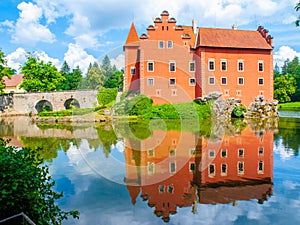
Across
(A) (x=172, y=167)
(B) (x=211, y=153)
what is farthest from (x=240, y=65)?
(A) (x=172, y=167)

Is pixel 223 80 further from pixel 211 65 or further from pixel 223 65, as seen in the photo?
pixel 211 65

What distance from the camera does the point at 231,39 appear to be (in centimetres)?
Answer: 3456

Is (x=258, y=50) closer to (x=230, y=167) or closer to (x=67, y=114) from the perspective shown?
(x=67, y=114)

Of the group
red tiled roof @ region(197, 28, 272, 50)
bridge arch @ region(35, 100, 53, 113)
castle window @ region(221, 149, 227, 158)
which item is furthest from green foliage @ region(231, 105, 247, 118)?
bridge arch @ region(35, 100, 53, 113)

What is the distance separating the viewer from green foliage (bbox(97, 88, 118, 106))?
1479 inches

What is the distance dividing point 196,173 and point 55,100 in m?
40.0

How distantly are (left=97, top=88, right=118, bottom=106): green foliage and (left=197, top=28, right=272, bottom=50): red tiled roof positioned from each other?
1310cm

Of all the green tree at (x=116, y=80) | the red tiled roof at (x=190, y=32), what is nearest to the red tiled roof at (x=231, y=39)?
the red tiled roof at (x=190, y=32)

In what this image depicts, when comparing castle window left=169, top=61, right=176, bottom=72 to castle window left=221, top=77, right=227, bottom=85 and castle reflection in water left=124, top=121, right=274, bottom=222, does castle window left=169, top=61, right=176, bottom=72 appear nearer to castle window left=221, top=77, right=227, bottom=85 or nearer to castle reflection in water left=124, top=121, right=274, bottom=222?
castle window left=221, top=77, right=227, bottom=85

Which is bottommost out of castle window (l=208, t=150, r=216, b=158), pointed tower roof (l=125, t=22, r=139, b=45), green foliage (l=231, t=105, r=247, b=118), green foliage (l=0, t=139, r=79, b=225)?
castle window (l=208, t=150, r=216, b=158)

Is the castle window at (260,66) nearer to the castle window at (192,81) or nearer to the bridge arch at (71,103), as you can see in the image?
the castle window at (192,81)

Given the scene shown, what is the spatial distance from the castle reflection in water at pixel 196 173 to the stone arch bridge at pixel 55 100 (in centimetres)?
2926

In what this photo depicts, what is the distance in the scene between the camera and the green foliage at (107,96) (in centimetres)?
3756

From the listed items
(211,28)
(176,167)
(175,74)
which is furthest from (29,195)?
(211,28)
